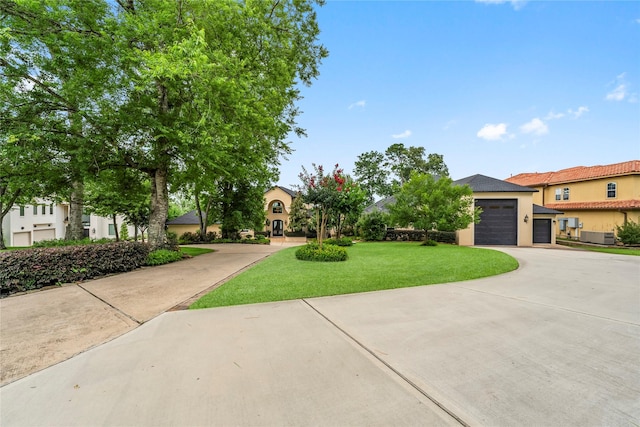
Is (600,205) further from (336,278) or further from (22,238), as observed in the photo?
(22,238)

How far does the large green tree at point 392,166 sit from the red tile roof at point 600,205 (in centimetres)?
1443

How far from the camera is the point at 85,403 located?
2.12 metres

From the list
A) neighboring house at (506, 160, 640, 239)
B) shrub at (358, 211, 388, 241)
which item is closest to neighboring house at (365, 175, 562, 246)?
shrub at (358, 211, 388, 241)

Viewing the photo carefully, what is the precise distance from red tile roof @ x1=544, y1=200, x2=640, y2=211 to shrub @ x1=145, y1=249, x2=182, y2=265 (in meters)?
28.6

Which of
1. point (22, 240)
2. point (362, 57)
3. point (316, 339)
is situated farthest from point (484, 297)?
point (22, 240)

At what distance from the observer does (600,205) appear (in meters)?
20.1

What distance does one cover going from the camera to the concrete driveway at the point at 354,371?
6.45 ft

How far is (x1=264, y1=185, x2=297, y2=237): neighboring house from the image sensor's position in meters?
28.1

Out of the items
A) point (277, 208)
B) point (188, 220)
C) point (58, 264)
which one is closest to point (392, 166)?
point (277, 208)

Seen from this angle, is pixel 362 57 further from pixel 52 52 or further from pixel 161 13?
pixel 52 52

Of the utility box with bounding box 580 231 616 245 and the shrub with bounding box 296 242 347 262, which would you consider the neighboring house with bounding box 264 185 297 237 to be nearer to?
the shrub with bounding box 296 242 347 262

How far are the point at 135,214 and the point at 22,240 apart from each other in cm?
2050

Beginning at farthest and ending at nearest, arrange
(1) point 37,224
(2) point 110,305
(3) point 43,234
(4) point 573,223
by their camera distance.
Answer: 1. (3) point 43,234
2. (1) point 37,224
3. (4) point 573,223
4. (2) point 110,305

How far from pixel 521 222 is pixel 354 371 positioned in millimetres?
20196
